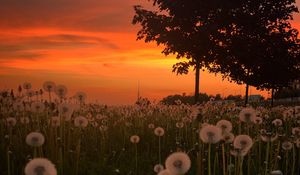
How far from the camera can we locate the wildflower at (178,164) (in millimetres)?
3355

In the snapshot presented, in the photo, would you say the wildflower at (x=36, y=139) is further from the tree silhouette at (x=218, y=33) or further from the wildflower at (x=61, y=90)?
the tree silhouette at (x=218, y=33)

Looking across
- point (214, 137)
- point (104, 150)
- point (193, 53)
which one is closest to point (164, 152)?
point (104, 150)

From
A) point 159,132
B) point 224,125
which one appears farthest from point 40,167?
point 159,132

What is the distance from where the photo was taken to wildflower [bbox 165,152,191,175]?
336 centimetres

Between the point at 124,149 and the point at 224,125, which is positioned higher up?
the point at 224,125

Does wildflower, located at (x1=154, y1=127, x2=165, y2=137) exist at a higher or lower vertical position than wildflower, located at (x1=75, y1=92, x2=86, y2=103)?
lower

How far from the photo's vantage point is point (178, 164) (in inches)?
135

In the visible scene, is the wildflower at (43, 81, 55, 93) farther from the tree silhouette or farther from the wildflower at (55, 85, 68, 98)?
the tree silhouette

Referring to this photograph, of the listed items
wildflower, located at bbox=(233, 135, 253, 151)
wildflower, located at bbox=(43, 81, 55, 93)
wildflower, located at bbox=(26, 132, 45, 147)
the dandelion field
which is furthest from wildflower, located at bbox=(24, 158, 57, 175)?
wildflower, located at bbox=(43, 81, 55, 93)

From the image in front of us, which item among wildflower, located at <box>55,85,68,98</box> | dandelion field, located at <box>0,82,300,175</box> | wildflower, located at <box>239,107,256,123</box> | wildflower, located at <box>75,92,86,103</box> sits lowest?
dandelion field, located at <box>0,82,300,175</box>

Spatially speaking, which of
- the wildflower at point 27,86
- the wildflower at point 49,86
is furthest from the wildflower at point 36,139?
the wildflower at point 27,86

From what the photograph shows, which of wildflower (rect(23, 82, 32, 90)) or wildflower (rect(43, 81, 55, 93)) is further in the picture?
wildflower (rect(23, 82, 32, 90))

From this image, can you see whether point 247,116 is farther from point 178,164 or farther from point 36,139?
point 178,164

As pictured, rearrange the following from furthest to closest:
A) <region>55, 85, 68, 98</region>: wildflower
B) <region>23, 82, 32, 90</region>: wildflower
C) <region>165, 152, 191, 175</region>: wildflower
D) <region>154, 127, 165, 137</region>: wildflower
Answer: <region>23, 82, 32, 90</region>: wildflower < <region>55, 85, 68, 98</region>: wildflower < <region>154, 127, 165, 137</region>: wildflower < <region>165, 152, 191, 175</region>: wildflower
